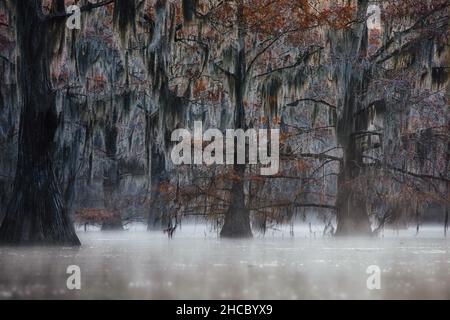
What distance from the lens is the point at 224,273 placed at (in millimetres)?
10688

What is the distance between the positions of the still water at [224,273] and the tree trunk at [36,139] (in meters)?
0.81

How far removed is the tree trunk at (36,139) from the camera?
628 inches

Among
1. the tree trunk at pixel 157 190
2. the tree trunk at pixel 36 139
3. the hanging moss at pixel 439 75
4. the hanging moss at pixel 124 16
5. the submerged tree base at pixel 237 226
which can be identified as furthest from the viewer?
the tree trunk at pixel 157 190

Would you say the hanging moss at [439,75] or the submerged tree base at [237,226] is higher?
the hanging moss at [439,75]

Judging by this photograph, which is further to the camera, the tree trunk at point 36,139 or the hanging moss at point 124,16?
the hanging moss at point 124,16

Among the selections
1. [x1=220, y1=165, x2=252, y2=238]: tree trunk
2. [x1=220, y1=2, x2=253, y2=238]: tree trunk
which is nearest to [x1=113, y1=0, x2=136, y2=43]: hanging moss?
→ [x1=220, y1=2, x2=253, y2=238]: tree trunk

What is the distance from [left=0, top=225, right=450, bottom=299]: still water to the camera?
8.45 m

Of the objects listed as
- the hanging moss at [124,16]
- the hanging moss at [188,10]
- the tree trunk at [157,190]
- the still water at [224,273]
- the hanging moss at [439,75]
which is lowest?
the still water at [224,273]

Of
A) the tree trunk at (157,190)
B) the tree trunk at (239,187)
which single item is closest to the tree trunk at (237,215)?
the tree trunk at (239,187)

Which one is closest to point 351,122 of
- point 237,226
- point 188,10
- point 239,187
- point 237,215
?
point 239,187

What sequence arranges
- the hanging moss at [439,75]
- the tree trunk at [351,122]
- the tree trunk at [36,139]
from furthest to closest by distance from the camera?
the hanging moss at [439,75] < the tree trunk at [351,122] < the tree trunk at [36,139]

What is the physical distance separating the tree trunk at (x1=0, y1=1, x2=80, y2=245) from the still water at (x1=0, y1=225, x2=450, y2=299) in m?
0.81

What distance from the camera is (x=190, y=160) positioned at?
22078 millimetres

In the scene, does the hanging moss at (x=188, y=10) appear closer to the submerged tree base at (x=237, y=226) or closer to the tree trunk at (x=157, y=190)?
the submerged tree base at (x=237, y=226)
